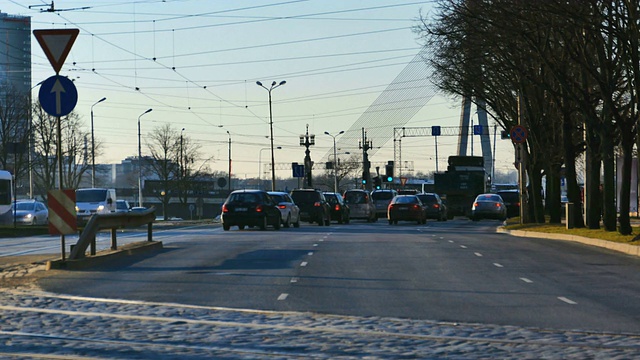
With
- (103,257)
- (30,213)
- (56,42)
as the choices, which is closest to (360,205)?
(30,213)

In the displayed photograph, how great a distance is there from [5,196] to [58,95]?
33548mm

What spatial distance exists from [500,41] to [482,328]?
27.4 meters

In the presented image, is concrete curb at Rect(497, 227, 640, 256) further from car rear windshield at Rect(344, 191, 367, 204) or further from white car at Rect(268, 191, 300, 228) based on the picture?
car rear windshield at Rect(344, 191, 367, 204)

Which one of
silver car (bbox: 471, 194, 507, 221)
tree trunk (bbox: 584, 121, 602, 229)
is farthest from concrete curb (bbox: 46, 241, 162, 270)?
silver car (bbox: 471, 194, 507, 221)

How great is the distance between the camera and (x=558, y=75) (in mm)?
33531

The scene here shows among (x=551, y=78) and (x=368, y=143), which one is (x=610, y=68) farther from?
(x=368, y=143)

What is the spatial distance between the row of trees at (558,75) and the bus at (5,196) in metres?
20.0

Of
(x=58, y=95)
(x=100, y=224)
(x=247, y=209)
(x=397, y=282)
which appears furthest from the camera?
(x=247, y=209)

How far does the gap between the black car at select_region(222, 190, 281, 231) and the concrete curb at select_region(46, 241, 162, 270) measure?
1354 cm

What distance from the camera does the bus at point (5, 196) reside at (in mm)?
51094

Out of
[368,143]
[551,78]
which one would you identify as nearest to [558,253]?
[551,78]

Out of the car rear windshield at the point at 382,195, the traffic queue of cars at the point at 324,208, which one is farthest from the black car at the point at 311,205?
the car rear windshield at the point at 382,195

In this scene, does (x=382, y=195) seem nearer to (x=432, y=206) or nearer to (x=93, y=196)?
(x=432, y=206)

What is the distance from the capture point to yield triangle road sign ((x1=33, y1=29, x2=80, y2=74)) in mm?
18641
